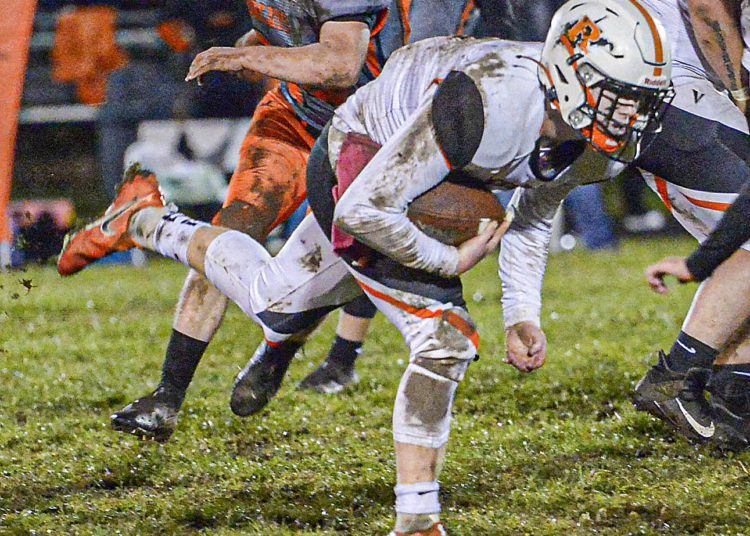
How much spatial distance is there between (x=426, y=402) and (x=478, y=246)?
44 cm

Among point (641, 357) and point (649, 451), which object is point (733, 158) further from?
point (641, 357)

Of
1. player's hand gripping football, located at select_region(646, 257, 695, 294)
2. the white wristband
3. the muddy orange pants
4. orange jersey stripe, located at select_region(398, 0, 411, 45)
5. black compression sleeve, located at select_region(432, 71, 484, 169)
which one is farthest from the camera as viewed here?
orange jersey stripe, located at select_region(398, 0, 411, 45)

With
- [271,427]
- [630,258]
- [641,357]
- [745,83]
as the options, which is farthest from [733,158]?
[630,258]

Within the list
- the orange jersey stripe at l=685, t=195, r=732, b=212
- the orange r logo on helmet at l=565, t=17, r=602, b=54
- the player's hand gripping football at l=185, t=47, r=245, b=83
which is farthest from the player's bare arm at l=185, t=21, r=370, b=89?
the orange jersey stripe at l=685, t=195, r=732, b=212

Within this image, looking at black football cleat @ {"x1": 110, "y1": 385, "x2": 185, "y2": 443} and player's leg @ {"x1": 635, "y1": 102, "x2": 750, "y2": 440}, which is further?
black football cleat @ {"x1": 110, "y1": 385, "x2": 185, "y2": 443}

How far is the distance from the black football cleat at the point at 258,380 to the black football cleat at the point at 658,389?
120 cm

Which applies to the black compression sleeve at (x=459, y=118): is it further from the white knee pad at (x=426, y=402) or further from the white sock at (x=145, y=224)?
the white sock at (x=145, y=224)

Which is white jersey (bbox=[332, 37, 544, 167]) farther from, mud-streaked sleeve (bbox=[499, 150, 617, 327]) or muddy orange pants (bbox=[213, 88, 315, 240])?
muddy orange pants (bbox=[213, 88, 315, 240])

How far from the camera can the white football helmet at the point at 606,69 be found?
3.04m

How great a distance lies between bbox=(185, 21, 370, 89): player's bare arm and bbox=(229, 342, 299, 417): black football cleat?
36.7 inches

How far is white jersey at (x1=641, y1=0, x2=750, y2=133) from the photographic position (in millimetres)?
4090

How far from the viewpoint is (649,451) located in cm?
402

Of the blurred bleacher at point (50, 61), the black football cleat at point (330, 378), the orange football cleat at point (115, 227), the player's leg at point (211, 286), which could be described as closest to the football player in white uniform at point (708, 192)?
the player's leg at point (211, 286)

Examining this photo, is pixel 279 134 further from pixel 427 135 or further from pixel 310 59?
pixel 427 135
